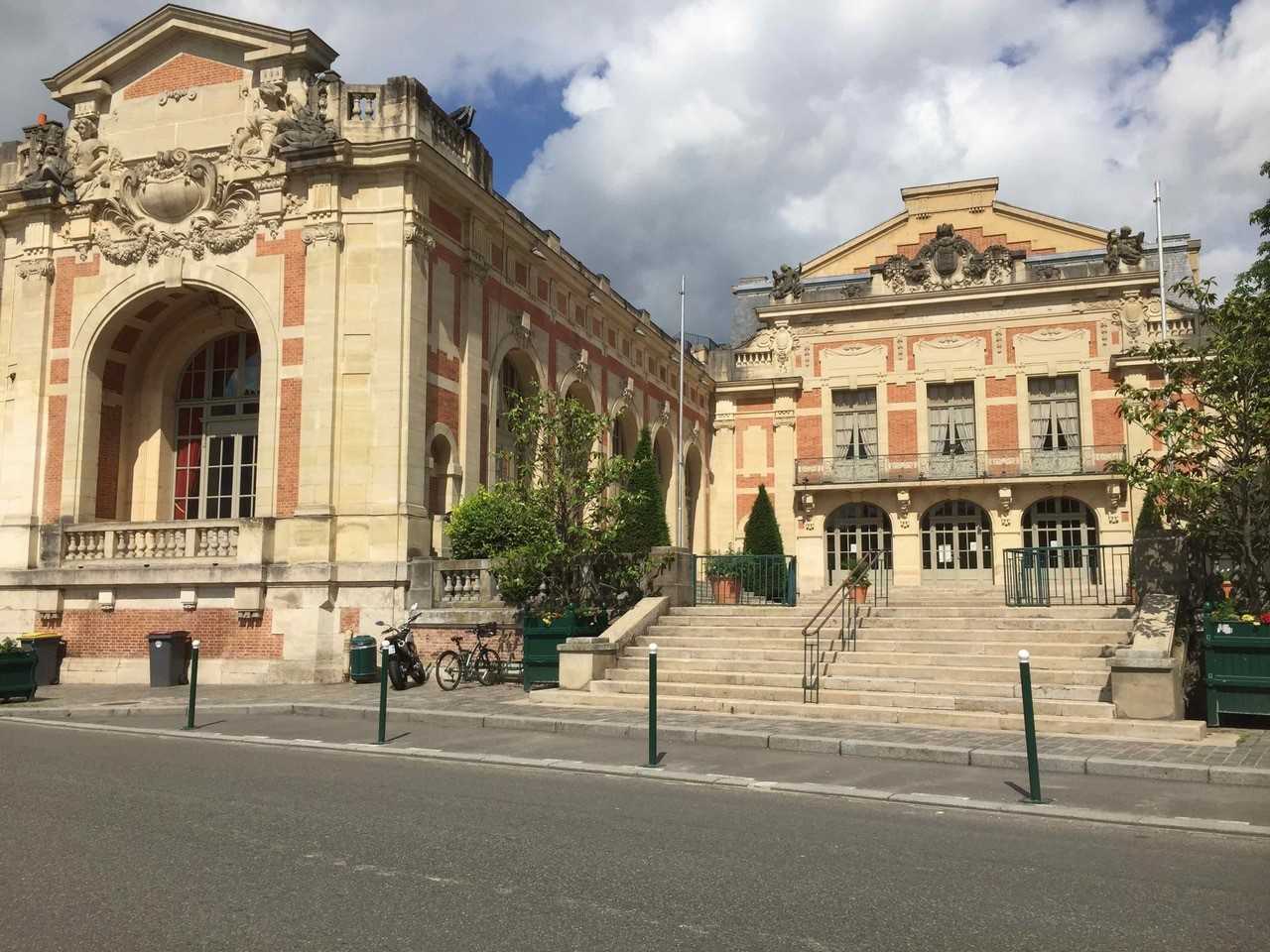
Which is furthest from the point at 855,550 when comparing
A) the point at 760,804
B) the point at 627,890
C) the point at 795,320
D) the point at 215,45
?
the point at 627,890

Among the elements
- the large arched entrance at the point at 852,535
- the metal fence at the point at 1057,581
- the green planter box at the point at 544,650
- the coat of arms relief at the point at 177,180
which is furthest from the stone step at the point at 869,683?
the large arched entrance at the point at 852,535

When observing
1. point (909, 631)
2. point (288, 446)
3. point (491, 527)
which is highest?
point (288, 446)

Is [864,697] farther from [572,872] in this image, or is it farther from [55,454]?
[55,454]

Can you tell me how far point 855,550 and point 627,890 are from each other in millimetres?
32093

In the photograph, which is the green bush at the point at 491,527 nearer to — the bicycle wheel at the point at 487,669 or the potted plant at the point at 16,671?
the bicycle wheel at the point at 487,669

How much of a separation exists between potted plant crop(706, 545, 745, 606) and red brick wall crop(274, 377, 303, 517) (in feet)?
25.2

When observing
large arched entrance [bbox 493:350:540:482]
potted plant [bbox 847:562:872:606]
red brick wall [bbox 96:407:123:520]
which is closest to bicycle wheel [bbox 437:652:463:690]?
potted plant [bbox 847:562:872:606]

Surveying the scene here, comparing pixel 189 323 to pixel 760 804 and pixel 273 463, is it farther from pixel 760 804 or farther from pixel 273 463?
pixel 760 804

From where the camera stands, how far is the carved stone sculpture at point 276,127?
65.4ft

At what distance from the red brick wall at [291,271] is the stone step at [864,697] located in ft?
32.3

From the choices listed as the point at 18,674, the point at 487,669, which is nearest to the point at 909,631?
the point at 487,669

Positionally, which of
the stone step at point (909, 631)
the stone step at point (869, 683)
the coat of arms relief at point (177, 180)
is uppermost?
the coat of arms relief at point (177, 180)

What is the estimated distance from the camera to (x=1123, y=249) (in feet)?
118

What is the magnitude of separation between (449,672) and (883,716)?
276 inches
